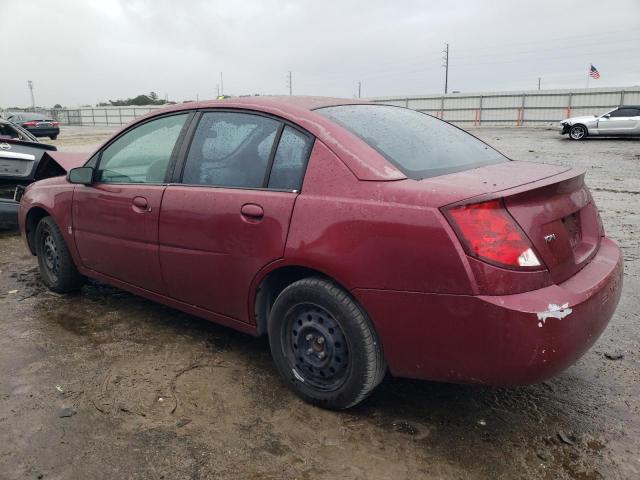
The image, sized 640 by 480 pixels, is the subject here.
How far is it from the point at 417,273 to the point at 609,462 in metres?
1.14

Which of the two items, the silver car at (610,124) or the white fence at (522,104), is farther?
the white fence at (522,104)

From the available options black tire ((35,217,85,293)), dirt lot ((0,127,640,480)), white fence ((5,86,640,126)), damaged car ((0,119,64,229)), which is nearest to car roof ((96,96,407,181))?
dirt lot ((0,127,640,480))

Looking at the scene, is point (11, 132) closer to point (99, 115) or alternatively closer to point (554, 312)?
point (554, 312)

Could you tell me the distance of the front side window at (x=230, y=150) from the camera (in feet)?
9.45

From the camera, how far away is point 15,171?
626 cm

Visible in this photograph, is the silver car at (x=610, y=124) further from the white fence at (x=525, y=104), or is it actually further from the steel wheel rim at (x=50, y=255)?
the steel wheel rim at (x=50, y=255)

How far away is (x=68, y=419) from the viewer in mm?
2592

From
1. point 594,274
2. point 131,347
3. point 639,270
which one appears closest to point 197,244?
point 131,347

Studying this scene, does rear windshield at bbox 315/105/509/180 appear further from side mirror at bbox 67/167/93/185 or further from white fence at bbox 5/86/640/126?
white fence at bbox 5/86/640/126

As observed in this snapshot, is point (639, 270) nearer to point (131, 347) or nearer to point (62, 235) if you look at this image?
point (131, 347)

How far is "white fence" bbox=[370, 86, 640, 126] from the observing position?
30.1 m

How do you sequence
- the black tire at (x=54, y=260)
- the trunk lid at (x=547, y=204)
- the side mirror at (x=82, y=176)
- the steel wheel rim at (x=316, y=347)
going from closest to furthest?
the trunk lid at (x=547, y=204), the steel wheel rim at (x=316, y=347), the side mirror at (x=82, y=176), the black tire at (x=54, y=260)

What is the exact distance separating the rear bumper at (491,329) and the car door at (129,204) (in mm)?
1613

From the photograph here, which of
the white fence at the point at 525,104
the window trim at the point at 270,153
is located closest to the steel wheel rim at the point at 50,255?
the window trim at the point at 270,153
